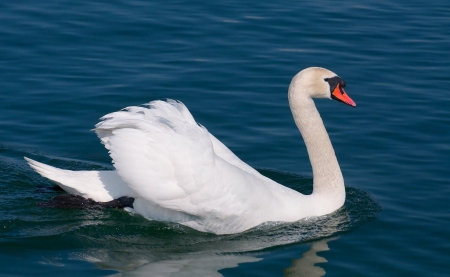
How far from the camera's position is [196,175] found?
→ 8.95 meters

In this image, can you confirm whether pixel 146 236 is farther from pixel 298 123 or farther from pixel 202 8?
pixel 202 8

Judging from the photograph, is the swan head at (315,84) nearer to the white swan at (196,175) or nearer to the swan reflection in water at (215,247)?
the white swan at (196,175)

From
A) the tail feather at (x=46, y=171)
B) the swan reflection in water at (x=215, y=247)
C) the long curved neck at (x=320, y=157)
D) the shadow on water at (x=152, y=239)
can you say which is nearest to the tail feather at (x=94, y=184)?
the tail feather at (x=46, y=171)

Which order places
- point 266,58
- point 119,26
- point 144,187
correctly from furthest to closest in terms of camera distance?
point 119,26, point 266,58, point 144,187

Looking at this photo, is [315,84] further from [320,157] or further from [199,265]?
[199,265]

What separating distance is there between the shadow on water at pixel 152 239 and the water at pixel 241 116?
0.8 inches

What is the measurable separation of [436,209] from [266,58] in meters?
5.49

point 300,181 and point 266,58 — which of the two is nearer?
point 300,181

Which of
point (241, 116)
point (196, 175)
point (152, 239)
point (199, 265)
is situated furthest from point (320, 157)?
point (241, 116)

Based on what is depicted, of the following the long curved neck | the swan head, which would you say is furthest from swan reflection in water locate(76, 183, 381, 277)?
the swan head

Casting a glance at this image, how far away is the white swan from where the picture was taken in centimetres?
902

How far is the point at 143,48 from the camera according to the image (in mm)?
15117

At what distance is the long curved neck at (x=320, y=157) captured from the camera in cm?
998

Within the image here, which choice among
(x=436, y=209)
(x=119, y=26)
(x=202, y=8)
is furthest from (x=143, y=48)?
(x=436, y=209)
